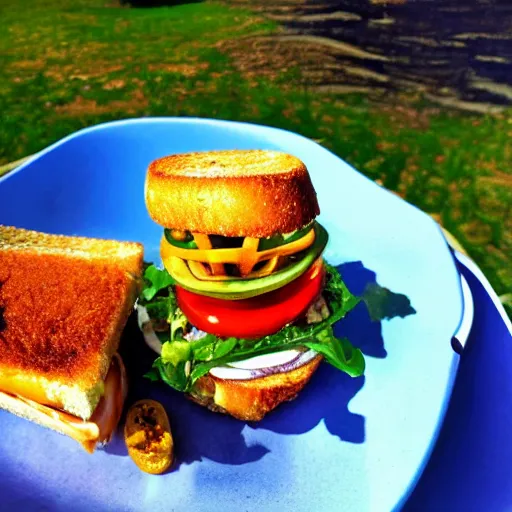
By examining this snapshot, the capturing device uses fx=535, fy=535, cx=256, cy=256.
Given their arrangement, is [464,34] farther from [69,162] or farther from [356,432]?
[356,432]

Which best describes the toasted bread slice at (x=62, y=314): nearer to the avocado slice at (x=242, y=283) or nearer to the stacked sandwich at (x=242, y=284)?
the stacked sandwich at (x=242, y=284)

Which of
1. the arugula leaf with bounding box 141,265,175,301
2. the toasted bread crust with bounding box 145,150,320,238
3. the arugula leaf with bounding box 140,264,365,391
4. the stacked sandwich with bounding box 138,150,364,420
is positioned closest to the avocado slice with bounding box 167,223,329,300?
the stacked sandwich with bounding box 138,150,364,420

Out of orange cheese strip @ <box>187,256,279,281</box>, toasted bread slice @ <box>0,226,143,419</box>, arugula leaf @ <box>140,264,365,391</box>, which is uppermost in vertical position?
orange cheese strip @ <box>187,256,279,281</box>

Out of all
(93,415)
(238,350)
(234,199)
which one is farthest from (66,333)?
(234,199)

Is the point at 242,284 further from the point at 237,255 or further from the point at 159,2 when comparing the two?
the point at 159,2

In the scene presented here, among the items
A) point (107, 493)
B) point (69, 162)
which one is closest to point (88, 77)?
point (69, 162)

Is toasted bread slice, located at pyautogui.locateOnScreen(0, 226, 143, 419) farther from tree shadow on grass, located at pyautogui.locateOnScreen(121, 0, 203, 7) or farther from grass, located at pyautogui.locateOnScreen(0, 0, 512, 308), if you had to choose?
tree shadow on grass, located at pyautogui.locateOnScreen(121, 0, 203, 7)

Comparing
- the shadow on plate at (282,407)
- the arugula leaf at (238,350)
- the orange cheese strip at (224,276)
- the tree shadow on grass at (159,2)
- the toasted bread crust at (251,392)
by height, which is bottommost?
the shadow on plate at (282,407)

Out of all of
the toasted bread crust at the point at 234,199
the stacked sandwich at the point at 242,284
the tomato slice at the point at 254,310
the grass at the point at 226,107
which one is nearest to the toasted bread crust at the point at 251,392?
the stacked sandwich at the point at 242,284
